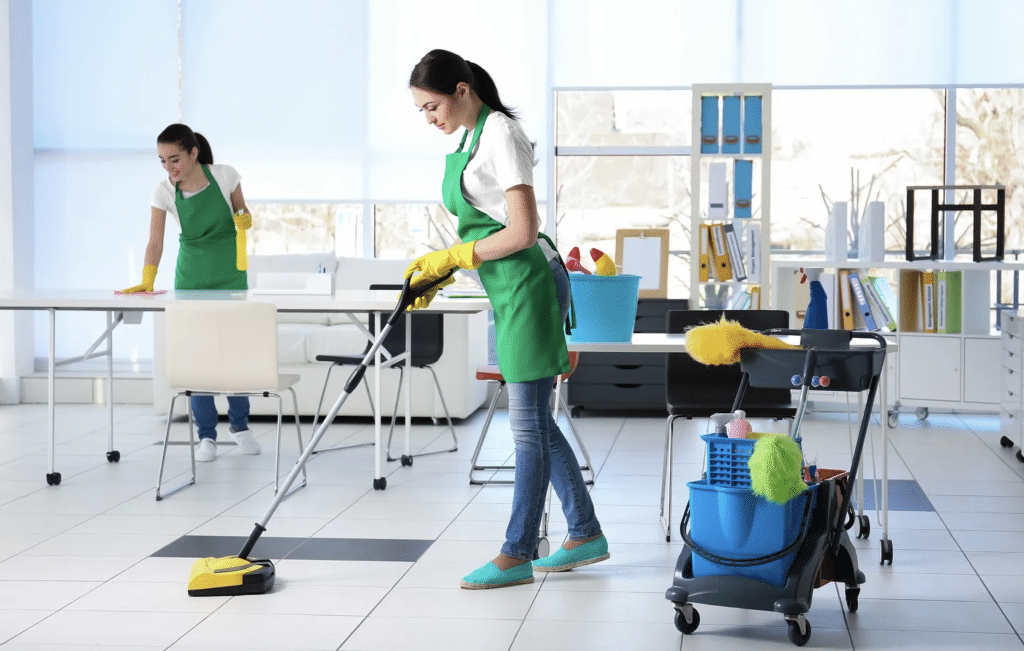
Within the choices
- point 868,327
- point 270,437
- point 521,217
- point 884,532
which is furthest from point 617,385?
point 521,217

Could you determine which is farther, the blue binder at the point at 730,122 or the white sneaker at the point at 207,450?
the blue binder at the point at 730,122

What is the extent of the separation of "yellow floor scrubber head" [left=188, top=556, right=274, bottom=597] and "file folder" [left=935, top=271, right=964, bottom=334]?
168 inches

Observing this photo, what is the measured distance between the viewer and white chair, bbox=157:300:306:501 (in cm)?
425

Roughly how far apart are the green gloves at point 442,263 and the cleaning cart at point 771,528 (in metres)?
0.73

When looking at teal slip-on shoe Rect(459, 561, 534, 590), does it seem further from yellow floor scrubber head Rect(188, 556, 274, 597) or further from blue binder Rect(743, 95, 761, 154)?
blue binder Rect(743, 95, 761, 154)

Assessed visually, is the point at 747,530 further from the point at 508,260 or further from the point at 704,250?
the point at 704,250

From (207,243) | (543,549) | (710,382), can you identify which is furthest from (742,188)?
(543,549)

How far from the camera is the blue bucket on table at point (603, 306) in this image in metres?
3.59

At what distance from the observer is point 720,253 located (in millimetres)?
5871

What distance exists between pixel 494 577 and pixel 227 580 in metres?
0.69

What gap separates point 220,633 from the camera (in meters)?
2.79

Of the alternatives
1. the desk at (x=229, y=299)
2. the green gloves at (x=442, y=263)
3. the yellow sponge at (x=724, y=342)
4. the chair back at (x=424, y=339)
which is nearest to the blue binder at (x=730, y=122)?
the chair back at (x=424, y=339)

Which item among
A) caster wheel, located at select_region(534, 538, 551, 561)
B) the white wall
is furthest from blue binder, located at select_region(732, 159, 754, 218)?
the white wall

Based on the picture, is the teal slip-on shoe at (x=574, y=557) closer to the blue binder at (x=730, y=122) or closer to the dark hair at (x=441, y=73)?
the dark hair at (x=441, y=73)
